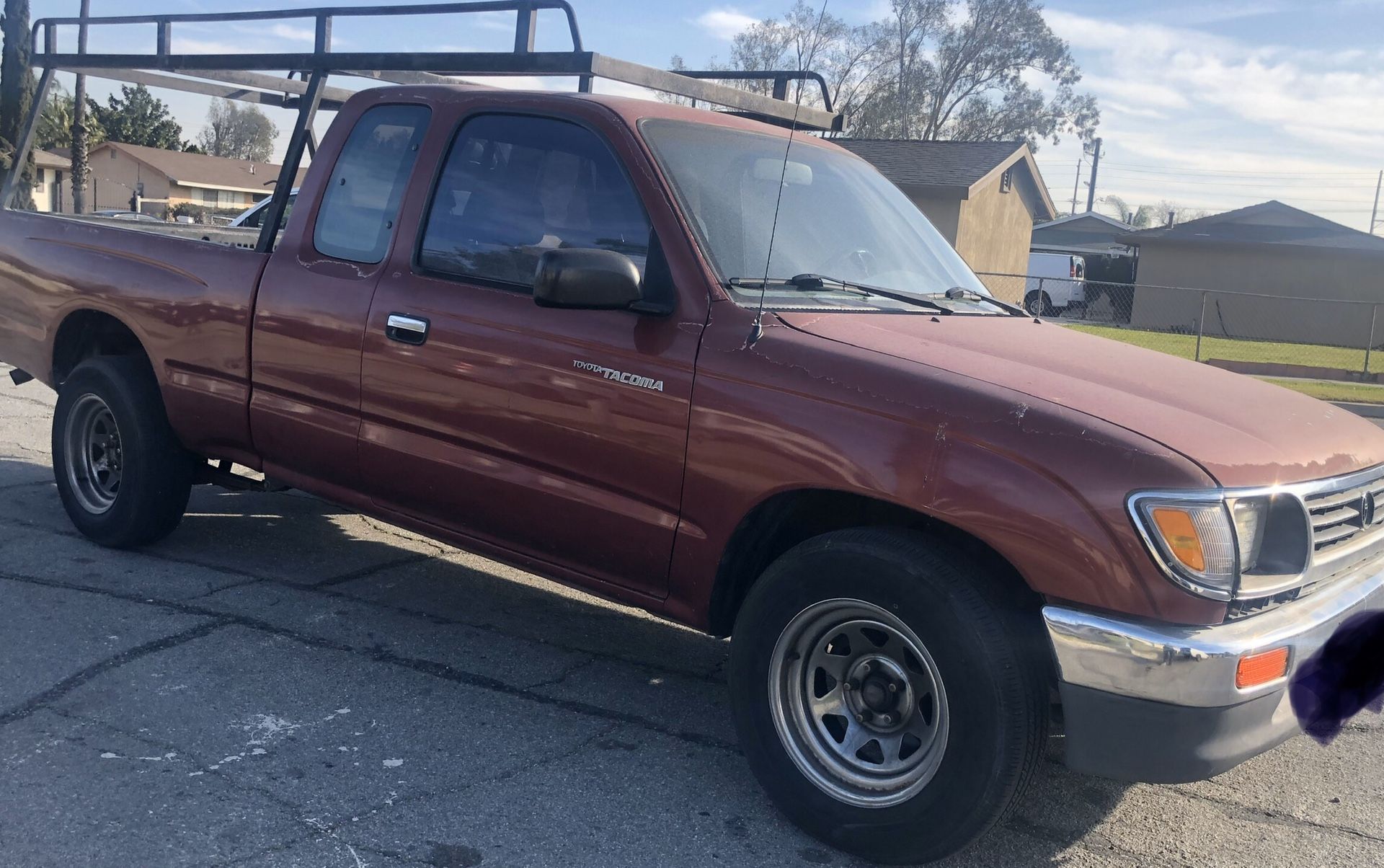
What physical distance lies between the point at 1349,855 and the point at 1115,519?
4.66 ft

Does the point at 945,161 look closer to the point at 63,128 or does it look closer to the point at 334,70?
the point at 334,70

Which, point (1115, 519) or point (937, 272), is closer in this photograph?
point (1115, 519)

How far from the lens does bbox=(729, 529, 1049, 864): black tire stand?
9.50 feet

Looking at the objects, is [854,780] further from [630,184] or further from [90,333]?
[90,333]

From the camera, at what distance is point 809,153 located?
452 cm

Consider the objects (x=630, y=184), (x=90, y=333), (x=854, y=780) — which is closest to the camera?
(x=854, y=780)

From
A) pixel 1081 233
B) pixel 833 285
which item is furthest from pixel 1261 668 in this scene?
pixel 1081 233

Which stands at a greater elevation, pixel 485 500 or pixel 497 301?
pixel 497 301

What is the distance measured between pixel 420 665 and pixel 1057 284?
108 feet

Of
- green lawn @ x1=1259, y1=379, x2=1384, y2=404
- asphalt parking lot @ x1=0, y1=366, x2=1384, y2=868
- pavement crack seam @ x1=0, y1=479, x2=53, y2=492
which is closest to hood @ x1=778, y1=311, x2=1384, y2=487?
asphalt parking lot @ x1=0, y1=366, x2=1384, y2=868

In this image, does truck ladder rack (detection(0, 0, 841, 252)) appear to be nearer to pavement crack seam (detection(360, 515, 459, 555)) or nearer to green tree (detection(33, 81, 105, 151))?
pavement crack seam (detection(360, 515, 459, 555))

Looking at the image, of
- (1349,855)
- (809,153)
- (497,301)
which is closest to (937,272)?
(809,153)

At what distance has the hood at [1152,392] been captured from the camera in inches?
116

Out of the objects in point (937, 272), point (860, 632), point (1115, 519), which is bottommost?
point (860, 632)
